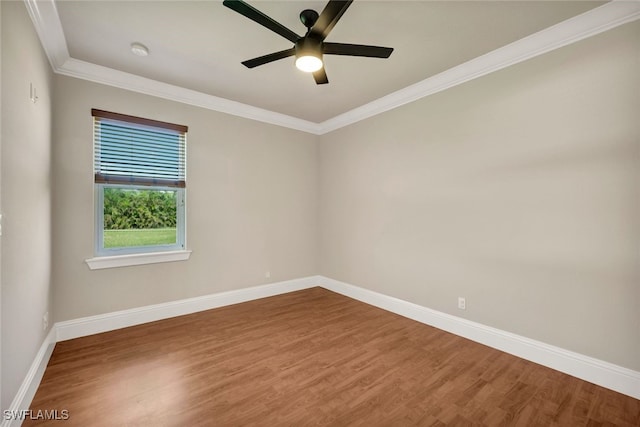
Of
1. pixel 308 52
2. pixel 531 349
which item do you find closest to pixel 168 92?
pixel 308 52

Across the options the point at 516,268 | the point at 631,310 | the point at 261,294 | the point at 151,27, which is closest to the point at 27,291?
the point at 151,27

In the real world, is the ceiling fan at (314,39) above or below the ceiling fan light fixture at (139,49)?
below

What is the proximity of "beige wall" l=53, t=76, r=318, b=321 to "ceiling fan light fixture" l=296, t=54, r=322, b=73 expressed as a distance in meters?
2.15

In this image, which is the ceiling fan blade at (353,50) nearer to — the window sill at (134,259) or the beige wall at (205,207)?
the beige wall at (205,207)

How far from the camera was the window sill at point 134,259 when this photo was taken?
2.92m

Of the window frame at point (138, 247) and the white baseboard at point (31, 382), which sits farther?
the window frame at point (138, 247)

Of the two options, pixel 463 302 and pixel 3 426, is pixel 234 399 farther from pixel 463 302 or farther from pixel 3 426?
pixel 463 302

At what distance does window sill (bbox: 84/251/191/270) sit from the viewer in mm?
2922

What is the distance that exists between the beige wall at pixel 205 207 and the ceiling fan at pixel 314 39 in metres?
1.86

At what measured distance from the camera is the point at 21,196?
1.83 metres

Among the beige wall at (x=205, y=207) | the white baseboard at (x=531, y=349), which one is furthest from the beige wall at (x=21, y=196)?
the white baseboard at (x=531, y=349)

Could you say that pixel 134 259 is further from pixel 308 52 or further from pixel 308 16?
pixel 308 16

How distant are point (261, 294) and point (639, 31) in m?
4.66

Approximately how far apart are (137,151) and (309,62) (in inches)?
95.8
